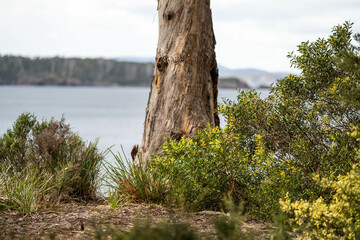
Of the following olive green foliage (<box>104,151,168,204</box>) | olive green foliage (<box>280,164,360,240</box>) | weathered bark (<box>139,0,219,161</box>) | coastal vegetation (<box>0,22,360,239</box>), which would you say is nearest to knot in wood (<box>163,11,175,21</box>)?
weathered bark (<box>139,0,219,161</box>)

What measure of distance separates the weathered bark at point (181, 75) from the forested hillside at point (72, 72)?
7835 cm

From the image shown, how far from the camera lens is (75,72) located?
298 feet

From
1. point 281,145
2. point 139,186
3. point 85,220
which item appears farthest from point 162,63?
point 85,220

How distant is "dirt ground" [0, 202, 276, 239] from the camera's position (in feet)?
14.4

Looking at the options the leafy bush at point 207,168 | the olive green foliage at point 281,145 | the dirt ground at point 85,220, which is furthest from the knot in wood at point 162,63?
the dirt ground at point 85,220

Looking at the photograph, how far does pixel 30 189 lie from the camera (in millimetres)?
5500

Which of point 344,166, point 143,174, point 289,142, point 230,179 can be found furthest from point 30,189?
point 344,166

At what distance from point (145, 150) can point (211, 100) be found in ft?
4.41

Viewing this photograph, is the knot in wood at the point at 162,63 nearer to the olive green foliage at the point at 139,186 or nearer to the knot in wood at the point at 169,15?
the knot in wood at the point at 169,15

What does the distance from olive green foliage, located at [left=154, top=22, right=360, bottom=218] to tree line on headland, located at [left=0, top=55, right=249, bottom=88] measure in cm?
7737

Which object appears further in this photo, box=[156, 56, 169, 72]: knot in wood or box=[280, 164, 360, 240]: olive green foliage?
box=[156, 56, 169, 72]: knot in wood

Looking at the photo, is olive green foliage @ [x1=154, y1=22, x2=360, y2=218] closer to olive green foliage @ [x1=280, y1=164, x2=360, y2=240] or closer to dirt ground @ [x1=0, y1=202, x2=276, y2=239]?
dirt ground @ [x1=0, y1=202, x2=276, y2=239]

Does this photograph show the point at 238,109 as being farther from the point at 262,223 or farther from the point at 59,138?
the point at 59,138

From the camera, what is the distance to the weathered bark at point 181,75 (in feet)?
22.7
